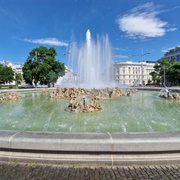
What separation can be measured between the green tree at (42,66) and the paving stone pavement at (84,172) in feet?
152

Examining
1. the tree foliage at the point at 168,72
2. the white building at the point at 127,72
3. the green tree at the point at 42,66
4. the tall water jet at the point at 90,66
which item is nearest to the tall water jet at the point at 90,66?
the tall water jet at the point at 90,66

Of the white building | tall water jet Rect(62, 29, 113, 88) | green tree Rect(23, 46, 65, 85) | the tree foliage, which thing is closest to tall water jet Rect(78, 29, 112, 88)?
tall water jet Rect(62, 29, 113, 88)

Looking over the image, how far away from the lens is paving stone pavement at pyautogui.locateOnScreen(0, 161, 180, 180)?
3.25 m

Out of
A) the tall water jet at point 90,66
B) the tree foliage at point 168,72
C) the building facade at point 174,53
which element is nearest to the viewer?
the tall water jet at point 90,66

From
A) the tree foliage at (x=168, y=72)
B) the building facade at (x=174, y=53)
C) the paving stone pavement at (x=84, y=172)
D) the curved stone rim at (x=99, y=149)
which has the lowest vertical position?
the paving stone pavement at (x=84, y=172)

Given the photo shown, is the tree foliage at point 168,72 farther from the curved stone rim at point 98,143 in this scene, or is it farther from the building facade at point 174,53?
the curved stone rim at point 98,143

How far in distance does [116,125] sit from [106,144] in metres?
3.40

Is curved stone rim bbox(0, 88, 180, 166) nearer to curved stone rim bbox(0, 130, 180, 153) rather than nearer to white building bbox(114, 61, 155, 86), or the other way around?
curved stone rim bbox(0, 130, 180, 153)

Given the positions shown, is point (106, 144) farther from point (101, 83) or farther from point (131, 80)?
point (131, 80)

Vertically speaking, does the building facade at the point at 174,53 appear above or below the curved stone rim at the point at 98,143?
above

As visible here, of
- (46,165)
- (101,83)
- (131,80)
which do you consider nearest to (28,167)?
(46,165)

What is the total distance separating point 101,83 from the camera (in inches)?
1178

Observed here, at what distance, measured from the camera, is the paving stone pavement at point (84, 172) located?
3252 millimetres

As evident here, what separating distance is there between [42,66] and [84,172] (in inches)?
1852
